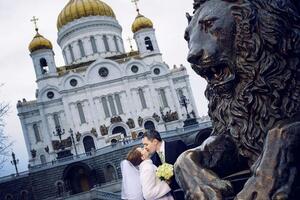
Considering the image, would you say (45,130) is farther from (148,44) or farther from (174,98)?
(148,44)

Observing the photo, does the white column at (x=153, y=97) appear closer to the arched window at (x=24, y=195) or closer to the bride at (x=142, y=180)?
the arched window at (x=24, y=195)

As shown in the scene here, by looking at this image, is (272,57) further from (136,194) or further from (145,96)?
(145,96)

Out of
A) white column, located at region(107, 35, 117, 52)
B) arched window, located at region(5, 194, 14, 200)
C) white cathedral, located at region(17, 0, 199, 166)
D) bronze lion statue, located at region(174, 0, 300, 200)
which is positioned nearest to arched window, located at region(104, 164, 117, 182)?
arched window, located at region(5, 194, 14, 200)

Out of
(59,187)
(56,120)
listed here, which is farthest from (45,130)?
(59,187)

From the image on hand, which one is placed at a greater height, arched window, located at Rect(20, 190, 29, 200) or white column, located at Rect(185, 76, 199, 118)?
white column, located at Rect(185, 76, 199, 118)

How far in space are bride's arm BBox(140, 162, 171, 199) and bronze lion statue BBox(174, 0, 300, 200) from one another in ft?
11.6

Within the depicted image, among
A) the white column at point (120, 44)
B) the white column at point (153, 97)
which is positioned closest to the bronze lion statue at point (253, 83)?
the white column at point (153, 97)

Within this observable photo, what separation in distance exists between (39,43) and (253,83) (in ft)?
164

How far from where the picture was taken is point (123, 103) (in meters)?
46.6

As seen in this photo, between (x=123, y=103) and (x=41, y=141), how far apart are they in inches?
405

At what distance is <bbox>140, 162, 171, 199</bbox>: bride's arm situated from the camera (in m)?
5.09

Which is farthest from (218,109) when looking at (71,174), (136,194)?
(71,174)

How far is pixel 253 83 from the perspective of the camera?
57.8 inches

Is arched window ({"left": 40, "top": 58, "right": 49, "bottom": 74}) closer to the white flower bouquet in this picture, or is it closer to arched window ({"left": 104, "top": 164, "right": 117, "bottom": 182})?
arched window ({"left": 104, "top": 164, "right": 117, "bottom": 182})
